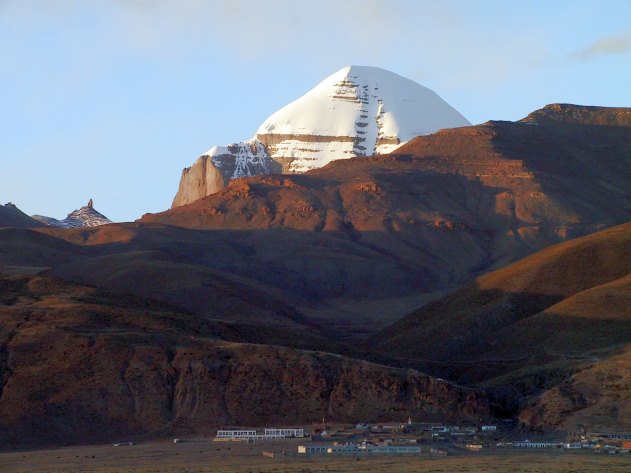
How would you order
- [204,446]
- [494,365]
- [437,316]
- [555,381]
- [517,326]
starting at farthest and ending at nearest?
[437,316] → [517,326] → [494,365] → [555,381] → [204,446]

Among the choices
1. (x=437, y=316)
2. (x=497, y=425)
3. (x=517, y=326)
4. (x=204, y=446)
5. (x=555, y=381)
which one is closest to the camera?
(x=204, y=446)

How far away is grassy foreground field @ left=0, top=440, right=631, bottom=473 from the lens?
84.1m

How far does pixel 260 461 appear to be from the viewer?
88.7 meters

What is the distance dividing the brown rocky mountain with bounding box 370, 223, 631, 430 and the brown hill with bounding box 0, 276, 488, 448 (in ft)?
24.3

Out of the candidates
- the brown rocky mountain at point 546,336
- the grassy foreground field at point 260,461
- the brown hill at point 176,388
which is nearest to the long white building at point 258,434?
the grassy foreground field at point 260,461

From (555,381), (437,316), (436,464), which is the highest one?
(437,316)

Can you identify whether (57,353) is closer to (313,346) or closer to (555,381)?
(313,346)

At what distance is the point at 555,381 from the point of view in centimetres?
11619

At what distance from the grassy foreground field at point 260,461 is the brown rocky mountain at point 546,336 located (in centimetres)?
1714

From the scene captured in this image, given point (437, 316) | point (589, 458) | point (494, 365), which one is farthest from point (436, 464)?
point (437, 316)

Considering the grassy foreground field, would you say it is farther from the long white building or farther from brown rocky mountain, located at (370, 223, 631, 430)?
brown rocky mountain, located at (370, 223, 631, 430)

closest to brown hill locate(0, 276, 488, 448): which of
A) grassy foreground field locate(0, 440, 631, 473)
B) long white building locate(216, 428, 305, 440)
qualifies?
long white building locate(216, 428, 305, 440)

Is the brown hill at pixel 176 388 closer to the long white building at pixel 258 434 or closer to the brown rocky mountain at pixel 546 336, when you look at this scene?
the long white building at pixel 258 434

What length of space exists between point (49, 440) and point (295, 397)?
1706 cm
